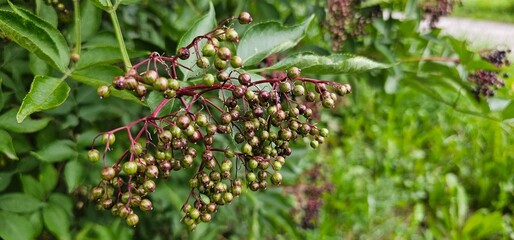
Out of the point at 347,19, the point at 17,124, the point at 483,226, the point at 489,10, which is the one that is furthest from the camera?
the point at 489,10

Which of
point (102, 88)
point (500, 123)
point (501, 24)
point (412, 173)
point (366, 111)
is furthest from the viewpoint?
point (501, 24)

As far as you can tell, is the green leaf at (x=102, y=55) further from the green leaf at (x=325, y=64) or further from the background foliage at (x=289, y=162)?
the green leaf at (x=325, y=64)

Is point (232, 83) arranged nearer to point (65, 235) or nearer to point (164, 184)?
point (65, 235)

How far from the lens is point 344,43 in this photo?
1.78 meters

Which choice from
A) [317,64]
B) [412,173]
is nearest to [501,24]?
[412,173]

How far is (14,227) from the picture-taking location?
1439 mm

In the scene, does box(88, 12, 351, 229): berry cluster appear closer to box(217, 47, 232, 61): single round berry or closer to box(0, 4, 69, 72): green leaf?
box(217, 47, 232, 61): single round berry

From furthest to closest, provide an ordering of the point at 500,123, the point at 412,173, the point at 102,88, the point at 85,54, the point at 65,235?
the point at 412,173 → the point at 500,123 → the point at 65,235 → the point at 85,54 → the point at 102,88

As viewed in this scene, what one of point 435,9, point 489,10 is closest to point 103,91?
point 435,9

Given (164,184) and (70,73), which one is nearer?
(70,73)

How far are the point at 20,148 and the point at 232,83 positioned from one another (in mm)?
775

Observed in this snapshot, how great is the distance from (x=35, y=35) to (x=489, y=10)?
11.0 meters

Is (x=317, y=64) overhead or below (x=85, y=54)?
overhead

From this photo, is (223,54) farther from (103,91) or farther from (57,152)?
(57,152)
